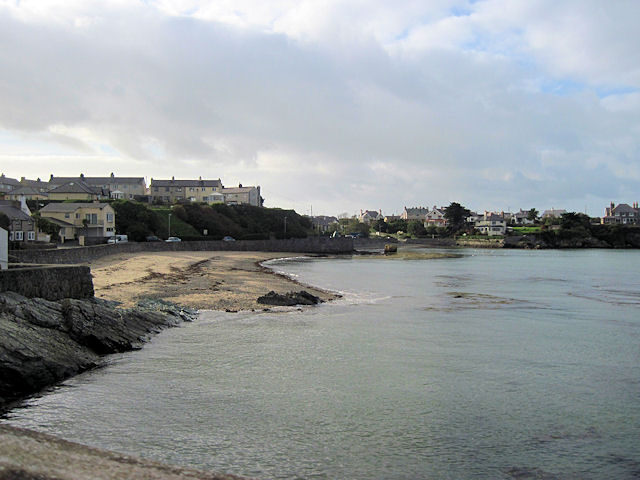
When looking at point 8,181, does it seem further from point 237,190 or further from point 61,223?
point 61,223

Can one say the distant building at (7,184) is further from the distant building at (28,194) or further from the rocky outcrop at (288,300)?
the rocky outcrop at (288,300)

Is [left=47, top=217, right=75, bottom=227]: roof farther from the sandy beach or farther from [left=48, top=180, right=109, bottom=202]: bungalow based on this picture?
the sandy beach

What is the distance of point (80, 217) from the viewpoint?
73250 millimetres

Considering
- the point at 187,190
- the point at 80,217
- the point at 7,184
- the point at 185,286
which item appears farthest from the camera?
the point at 187,190

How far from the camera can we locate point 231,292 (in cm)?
2969

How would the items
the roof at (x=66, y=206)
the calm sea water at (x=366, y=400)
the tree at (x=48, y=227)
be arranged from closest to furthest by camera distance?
the calm sea water at (x=366, y=400) < the tree at (x=48, y=227) < the roof at (x=66, y=206)

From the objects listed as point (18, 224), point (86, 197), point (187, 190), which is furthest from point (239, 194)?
point (18, 224)

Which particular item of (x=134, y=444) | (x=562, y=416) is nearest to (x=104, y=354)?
(x=134, y=444)

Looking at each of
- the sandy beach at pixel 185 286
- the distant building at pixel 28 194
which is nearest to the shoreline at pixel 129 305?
the sandy beach at pixel 185 286

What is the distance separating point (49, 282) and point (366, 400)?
11564 millimetres

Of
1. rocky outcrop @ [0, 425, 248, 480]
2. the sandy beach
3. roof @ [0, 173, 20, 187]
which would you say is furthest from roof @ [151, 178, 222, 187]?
rocky outcrop @ [0, 425, 248, 480]

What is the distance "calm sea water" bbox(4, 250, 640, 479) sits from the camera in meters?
9.51

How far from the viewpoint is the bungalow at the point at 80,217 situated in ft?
236

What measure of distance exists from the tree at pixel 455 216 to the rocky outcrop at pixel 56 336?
520 ft
